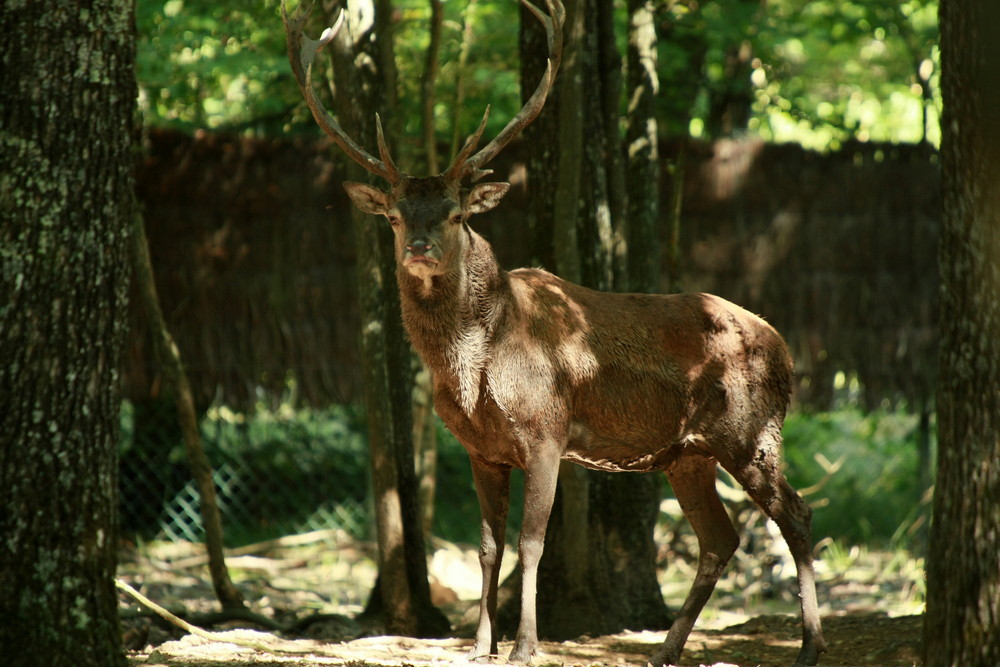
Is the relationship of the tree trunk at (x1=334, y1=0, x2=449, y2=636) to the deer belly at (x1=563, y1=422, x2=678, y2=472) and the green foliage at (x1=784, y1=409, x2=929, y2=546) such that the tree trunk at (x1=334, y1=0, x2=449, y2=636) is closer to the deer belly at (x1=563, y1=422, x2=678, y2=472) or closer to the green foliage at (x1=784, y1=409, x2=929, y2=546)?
the deer belly at (x1=563, y1=422, x2=678, y2=472)

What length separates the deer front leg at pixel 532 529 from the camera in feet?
17.9

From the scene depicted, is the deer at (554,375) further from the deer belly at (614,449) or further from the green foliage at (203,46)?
the green foliage at (203,46)

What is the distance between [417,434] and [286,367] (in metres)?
1.42

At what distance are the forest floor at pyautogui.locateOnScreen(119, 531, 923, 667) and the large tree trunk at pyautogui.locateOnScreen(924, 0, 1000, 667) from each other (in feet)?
5.74

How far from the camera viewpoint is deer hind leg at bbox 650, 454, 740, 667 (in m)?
6.05

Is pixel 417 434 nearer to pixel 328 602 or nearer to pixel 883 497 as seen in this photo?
pixel 328 602

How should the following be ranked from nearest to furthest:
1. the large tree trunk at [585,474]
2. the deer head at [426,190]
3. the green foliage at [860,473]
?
the deer head at [426,190] → the large tree trunk at [585,474] → the green foliage at [860,473]

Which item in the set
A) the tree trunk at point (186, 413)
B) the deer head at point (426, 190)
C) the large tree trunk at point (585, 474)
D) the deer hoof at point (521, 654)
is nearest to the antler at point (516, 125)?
the deer head at point (426, 190)

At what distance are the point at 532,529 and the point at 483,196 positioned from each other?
1781 mm

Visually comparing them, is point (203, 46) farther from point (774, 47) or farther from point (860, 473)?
point (860, 473)

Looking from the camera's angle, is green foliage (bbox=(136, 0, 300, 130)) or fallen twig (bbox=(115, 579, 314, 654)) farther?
green foliage (bbox=(136, 0, 300, 130))

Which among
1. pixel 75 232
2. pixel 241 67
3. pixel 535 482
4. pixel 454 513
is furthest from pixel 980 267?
pixel 454 513

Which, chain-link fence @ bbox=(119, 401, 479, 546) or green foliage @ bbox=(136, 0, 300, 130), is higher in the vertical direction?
green foliage @ bbox=(136, 0, 300, 130)

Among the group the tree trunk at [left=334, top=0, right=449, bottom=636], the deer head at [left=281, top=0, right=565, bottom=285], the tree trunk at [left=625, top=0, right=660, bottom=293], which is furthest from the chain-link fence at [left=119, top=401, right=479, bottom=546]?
the deer head at [left=281, top=0, right=565, bottom=285]
